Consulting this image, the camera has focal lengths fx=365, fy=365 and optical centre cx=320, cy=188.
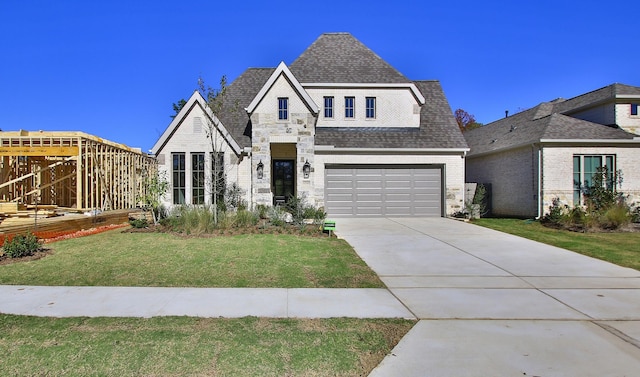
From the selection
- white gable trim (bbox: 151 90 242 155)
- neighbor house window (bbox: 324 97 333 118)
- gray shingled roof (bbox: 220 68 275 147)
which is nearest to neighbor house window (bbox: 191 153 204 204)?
white gable trim (bbox: 151 90 242 155)

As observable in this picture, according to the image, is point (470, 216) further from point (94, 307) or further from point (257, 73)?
point (94, 307)

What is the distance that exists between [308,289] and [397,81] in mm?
16122

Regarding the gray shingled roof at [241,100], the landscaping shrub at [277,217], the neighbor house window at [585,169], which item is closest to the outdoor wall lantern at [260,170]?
the gray shingled roof at [241,100]

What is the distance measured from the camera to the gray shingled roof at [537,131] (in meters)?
17.6

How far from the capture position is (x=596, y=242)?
11.3 m

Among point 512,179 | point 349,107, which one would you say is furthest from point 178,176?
point 512,179

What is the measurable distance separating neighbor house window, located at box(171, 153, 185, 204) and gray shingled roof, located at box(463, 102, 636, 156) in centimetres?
1666

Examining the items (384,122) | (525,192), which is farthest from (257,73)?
(525,192)

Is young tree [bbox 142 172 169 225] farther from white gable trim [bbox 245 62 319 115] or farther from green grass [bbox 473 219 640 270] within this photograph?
green grass [bbox 473 219 640 270]

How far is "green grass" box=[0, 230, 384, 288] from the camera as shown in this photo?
6.64 meters

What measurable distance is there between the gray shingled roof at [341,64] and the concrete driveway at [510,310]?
12.3 m

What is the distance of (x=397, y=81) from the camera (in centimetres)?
1977

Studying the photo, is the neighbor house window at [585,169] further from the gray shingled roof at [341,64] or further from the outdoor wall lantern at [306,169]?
the outdoor wall lantern at [306,169]

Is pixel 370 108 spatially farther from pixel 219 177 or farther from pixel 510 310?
pixel 510 310
